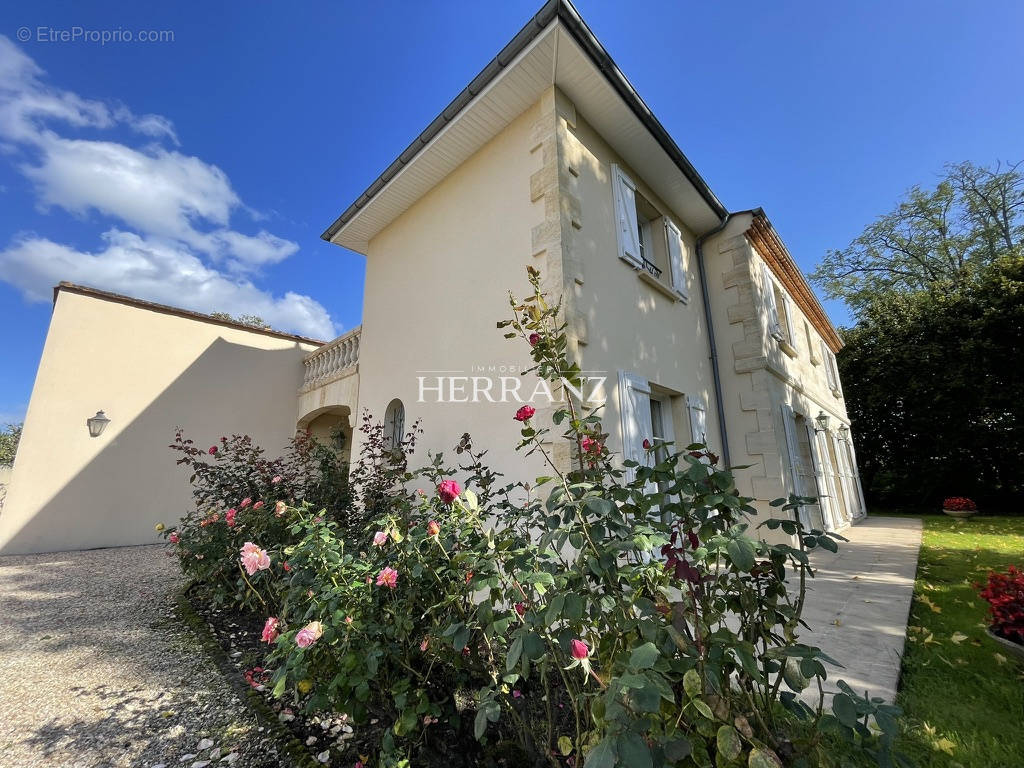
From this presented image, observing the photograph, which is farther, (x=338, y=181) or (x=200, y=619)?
(x=338, y=181)

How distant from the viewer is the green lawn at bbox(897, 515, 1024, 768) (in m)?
1.65

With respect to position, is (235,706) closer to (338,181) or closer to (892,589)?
(892,589)

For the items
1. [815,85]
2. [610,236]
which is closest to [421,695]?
[610,236]

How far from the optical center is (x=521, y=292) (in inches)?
160

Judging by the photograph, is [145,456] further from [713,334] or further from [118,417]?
[713,334]

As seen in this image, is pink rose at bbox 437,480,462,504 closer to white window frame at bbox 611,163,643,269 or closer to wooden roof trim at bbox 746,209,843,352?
white window frame at bbox 611,163,643,269

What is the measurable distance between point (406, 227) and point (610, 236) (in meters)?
3.19

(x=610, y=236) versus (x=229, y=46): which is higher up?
(x=229, y=46)

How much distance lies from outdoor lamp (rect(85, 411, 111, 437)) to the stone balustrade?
302cm

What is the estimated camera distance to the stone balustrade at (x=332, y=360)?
22.8ft

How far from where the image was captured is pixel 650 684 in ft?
2.72

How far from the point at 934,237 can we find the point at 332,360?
2146 cm

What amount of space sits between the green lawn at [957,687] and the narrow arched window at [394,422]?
5122mm

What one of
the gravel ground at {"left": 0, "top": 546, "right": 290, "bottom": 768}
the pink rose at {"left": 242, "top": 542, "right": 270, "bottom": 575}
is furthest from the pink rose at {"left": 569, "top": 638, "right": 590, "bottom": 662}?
the gravel ground at {"left": 0, "top": 546, "right": 290, "bottom": 768}
